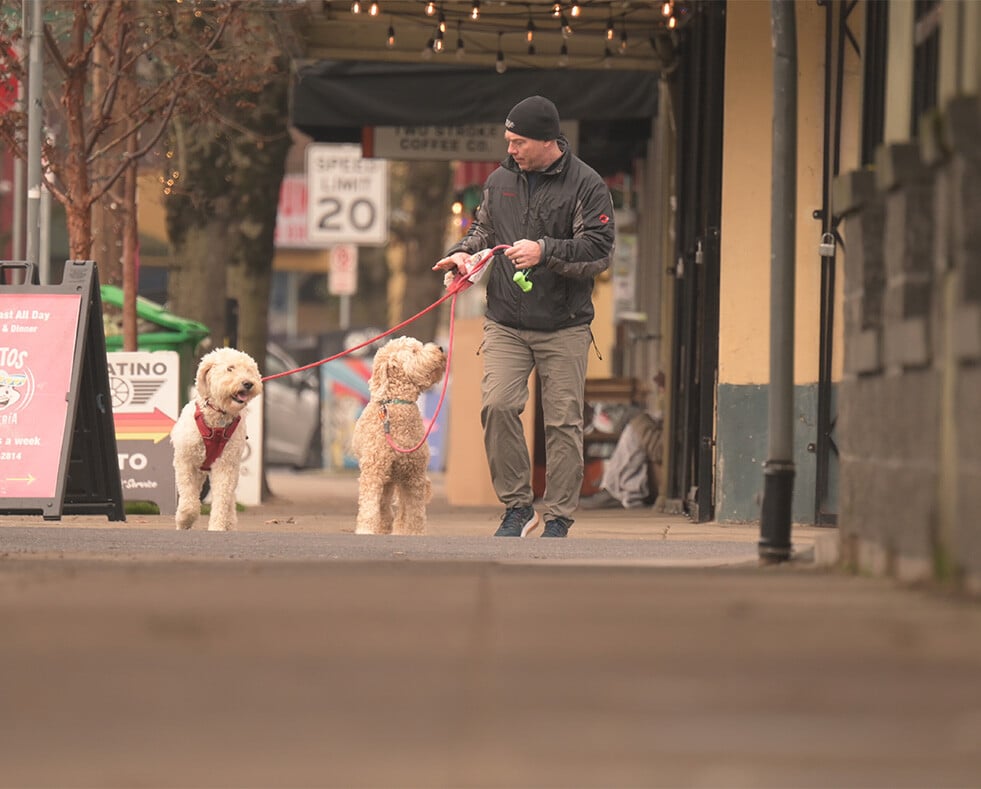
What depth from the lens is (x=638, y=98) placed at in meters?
17.3

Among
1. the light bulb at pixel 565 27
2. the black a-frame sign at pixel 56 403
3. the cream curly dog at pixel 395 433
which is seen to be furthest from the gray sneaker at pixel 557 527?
the light bulb at pixel 565 27

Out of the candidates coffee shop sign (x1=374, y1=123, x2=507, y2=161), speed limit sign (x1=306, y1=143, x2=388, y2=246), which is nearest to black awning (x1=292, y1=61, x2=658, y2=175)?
coffee shop sign (x1=374, y1=123, x2=507, y2=161)

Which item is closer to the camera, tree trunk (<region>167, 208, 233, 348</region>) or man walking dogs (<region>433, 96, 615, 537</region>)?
man walking dogs (<region>433, 96, 615, 537</region>)

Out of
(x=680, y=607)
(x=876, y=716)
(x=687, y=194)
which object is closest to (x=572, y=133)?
(x=687, y=194)

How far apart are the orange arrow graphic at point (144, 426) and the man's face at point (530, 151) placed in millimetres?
5774

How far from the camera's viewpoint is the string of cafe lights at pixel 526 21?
15.3m

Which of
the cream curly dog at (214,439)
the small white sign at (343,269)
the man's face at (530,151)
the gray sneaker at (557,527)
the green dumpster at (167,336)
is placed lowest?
the gray sneaker at (557,527)

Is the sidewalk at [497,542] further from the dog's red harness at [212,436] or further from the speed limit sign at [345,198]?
the speed limit sign at [345,198]

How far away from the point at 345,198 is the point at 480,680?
28267 mm

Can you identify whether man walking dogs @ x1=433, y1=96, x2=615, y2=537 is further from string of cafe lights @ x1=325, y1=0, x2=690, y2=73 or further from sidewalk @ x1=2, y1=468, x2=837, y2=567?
string of cafe lights @ x1=325, y1=0, x2=690, y2=73

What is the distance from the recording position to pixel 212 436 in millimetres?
11859

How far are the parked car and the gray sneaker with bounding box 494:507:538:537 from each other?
21.2 m

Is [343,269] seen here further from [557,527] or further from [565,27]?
[557,527]

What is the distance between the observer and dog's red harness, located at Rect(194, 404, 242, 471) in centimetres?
1182
